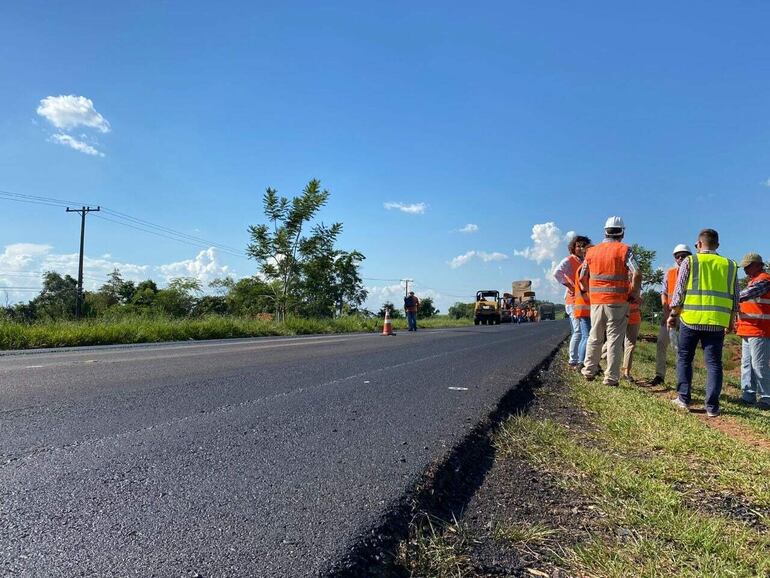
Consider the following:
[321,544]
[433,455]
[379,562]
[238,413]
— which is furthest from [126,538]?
[238,413]

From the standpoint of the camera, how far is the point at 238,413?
4.05 meters

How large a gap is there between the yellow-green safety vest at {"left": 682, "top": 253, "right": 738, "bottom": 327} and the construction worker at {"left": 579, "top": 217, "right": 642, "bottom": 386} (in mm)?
1068

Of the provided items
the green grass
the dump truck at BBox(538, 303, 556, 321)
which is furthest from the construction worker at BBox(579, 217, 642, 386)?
the dump truck at BBox(538, 303, 556, 321)

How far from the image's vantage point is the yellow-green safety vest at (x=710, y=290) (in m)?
5.22

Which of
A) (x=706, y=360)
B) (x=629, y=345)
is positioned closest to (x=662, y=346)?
(x=629, y=345)

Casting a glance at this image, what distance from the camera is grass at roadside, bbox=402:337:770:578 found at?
77.9 inches

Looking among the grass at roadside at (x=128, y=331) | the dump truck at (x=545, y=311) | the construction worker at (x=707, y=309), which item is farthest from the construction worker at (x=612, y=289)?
the dump truck at (x=545, y=311)

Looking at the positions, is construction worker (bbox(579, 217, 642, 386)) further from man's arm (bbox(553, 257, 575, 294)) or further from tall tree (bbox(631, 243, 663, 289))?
tall tree (bbox(631, 243, 663, 289))

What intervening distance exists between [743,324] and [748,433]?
2522 mm

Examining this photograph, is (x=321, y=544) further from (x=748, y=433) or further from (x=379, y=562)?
(x=748, y=433)

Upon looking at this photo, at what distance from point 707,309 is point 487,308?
124 feet

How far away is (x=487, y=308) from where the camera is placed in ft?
140

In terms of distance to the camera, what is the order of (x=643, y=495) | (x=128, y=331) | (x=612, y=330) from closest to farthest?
1. (x=643, y=495)
2. (x=612, y=330)
3. (x=128, y=331)

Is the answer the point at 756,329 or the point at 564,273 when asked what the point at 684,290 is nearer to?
the point at 756,329
